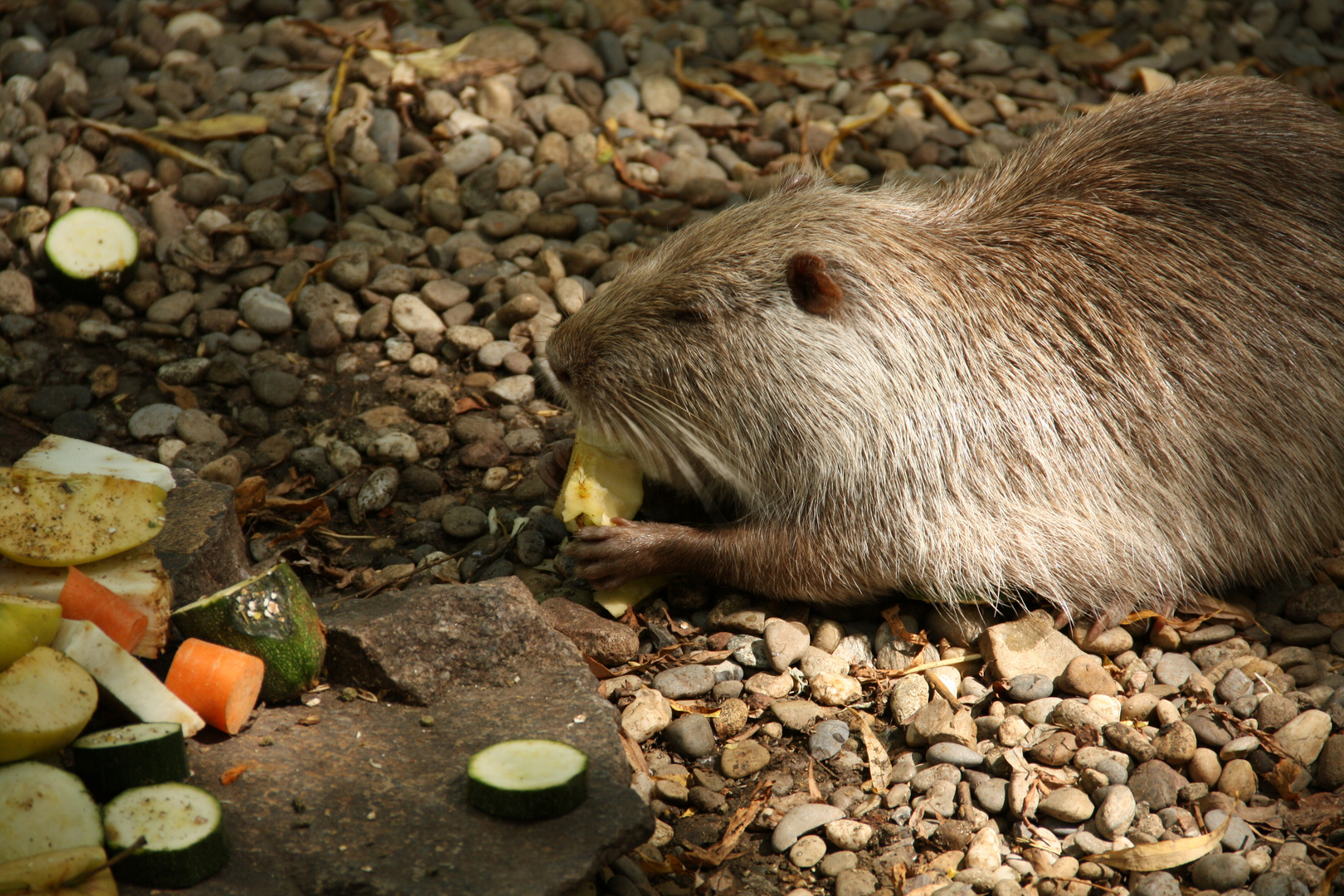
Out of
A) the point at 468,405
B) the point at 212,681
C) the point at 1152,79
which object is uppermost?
the point at 1152,79

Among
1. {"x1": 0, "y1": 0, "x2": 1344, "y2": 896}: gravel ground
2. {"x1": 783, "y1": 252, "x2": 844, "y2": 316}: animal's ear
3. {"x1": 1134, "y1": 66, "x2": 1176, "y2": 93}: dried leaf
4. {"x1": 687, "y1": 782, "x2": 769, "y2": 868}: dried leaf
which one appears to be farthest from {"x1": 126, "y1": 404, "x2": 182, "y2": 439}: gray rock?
{"x1": 1134, "y1": 66, "x2": 1176, "y2": 93}: dried leaf

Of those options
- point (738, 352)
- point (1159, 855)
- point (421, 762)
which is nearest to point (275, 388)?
point (738, 352)

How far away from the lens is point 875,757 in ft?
10.5

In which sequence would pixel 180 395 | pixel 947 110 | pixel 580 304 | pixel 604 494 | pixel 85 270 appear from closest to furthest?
pixel 604 494 → pixel 180 395 → pixel 85 270 → pixel 580 304 → pixel 947 110

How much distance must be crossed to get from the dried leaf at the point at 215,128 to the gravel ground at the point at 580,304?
16 mm

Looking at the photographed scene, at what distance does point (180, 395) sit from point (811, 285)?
2.75 meters

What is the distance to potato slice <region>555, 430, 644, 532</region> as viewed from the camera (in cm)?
370

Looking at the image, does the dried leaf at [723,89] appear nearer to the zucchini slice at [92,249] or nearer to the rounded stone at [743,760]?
the zucchini slice at [92,249]

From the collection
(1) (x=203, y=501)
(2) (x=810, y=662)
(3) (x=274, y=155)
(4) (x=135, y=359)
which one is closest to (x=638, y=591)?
(2) (x=810, y=662)

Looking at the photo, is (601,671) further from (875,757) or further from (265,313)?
(265,313)

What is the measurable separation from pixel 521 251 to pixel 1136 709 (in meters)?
3.42

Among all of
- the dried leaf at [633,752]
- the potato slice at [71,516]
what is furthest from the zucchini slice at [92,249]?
the dried leaf at [633,752]

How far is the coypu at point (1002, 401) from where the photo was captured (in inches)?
139

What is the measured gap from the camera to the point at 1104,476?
355 centimetres
